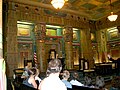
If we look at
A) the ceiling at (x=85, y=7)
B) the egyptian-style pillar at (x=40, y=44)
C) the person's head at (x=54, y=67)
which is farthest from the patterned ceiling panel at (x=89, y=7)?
the person's head at (x=54, y=67)

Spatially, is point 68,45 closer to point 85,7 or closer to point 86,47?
point 86,47

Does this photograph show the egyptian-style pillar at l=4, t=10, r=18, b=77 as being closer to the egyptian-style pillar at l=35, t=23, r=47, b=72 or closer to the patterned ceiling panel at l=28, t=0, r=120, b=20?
the egyptian-style pillar at l=35, t=23, r=47, b=72

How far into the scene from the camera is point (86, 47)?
545 inches

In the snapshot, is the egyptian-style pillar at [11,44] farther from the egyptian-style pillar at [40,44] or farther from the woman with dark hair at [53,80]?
the woman with dark hair at [53,80]

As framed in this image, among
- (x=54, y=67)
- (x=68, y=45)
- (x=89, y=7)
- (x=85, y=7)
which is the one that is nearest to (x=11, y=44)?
(x=68, y=45)

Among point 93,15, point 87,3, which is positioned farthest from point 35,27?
point 93,15

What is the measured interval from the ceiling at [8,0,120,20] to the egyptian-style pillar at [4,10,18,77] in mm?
1358

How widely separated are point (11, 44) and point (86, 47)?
6720mm

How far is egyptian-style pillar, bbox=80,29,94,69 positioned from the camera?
1379 cm

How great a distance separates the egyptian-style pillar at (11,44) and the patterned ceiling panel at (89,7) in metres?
1.92

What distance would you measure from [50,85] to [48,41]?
33.4ft

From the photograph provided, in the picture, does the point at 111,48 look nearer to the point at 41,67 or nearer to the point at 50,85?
the point at 41,67

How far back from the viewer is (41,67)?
10.8m

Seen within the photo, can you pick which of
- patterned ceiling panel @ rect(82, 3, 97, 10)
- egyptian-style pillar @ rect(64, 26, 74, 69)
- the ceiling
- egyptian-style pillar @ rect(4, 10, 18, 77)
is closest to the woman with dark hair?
egyptian-style pillar @ rect(4, 10, 18, 77)
